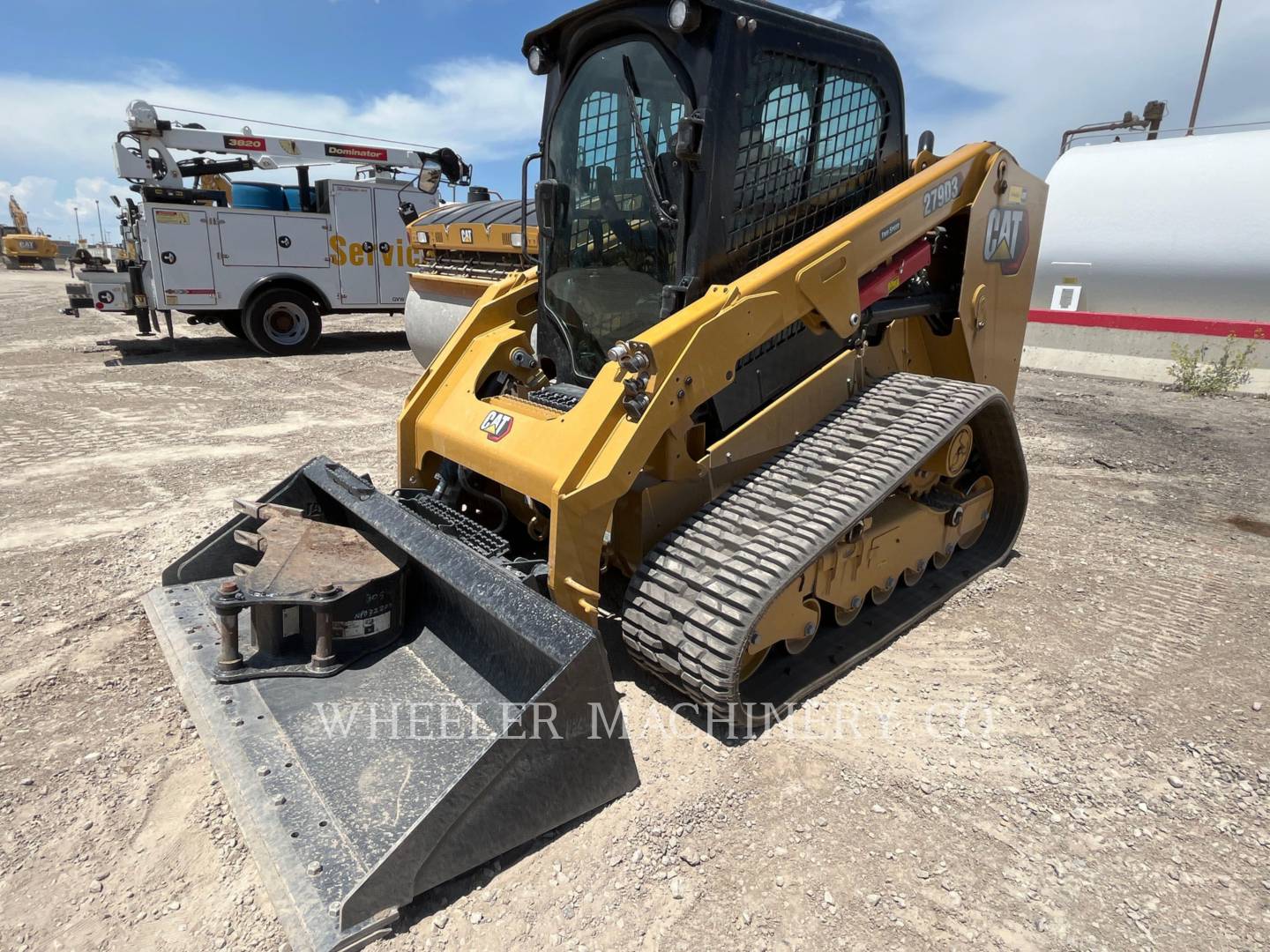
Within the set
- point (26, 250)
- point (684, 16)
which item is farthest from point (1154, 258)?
point (26, 250)

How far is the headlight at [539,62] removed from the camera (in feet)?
11.2

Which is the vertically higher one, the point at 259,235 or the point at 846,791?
the point at 259,235

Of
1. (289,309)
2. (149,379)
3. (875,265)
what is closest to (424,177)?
(289,309)

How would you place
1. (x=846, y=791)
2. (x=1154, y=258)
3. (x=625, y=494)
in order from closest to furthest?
(x=846, y=791)
(x=625, y=494)
(x=1154, y=258)

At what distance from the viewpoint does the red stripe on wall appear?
9.61 meters

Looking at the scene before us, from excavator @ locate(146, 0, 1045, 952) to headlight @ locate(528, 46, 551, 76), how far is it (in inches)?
0.4

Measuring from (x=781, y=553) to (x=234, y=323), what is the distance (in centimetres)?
1186

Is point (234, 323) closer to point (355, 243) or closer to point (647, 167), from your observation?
point (355, 243)

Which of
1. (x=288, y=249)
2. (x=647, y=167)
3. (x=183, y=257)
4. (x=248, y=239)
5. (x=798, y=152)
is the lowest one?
(x=183, y=257)

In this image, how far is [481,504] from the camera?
144 inches

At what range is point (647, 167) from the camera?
2.95 metres

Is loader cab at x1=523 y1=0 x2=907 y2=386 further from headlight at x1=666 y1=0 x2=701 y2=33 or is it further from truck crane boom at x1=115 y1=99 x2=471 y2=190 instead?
truck crane boom at x1=115 y1=99 x2=471 y2=190

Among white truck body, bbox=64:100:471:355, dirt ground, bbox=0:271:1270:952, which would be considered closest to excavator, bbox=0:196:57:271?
white truck body, bbox=64:100:471:355

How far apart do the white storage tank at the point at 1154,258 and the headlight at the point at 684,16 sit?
32.1 ft
